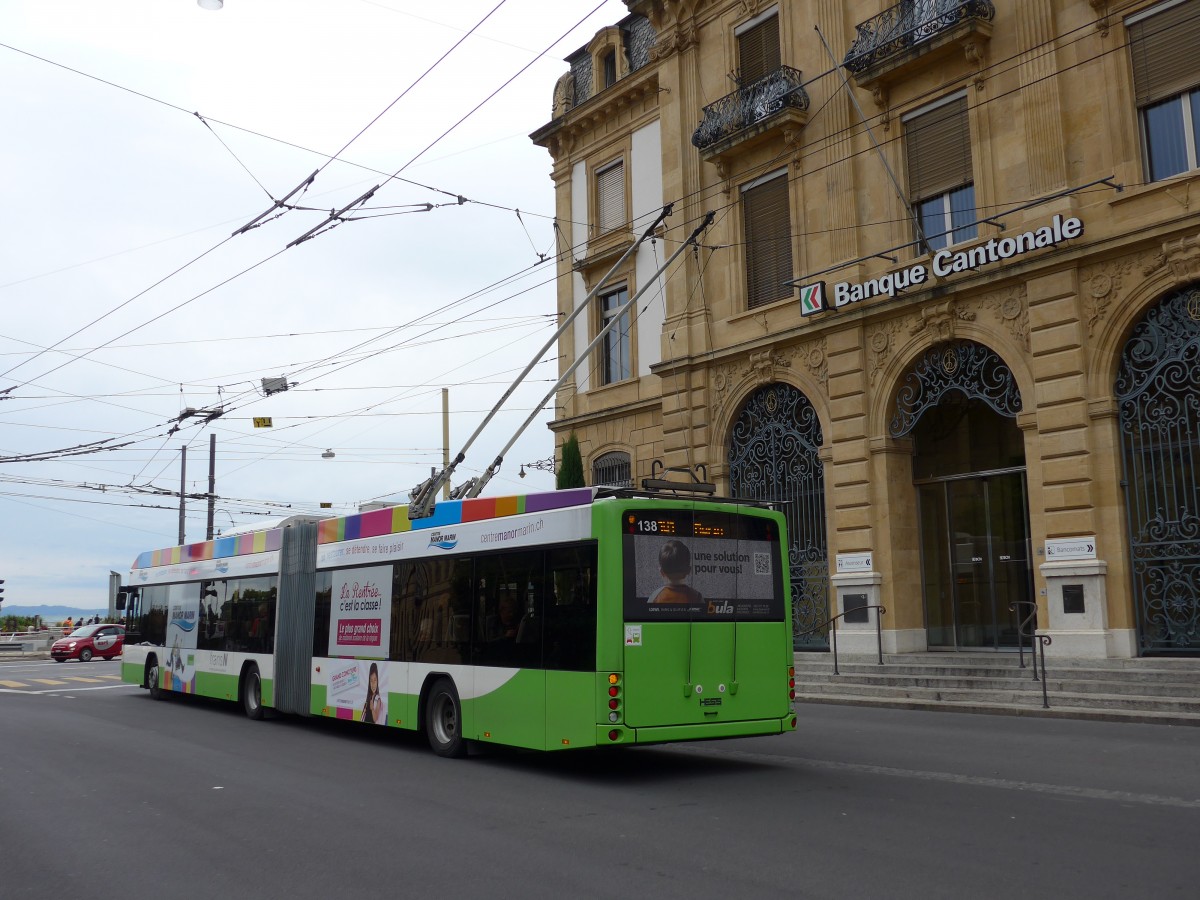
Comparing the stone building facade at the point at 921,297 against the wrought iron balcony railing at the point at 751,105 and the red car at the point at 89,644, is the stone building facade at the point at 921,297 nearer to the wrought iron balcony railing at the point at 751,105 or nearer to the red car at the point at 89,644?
the wrought iron balcony railing at the point at 751,105

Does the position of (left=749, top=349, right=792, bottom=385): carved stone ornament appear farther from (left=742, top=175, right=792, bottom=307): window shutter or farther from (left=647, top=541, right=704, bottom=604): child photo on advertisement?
(left=647, top=541, right=704, bottom=604): child photo on advertisement

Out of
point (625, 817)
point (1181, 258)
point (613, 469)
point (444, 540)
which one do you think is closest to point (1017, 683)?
point (1181, 258)

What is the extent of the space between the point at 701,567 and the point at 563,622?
60.2 inches

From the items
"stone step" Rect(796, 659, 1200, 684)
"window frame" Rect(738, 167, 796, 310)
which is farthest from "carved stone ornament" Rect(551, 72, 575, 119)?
"stone step" Rect(796, 659, 1200, 684)

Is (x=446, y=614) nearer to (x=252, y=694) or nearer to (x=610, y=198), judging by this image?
(x=252, y=694)

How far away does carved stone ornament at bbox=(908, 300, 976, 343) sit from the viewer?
2075cm

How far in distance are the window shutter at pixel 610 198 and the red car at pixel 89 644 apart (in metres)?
25.7

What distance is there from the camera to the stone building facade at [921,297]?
59.2 ft

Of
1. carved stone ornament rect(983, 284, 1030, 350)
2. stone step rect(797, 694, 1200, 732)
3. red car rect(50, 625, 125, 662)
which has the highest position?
carved stone ornament rect(983, 284, 1030, 350)

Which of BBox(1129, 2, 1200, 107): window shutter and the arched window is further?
the arched window

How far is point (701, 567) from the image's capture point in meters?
11.5

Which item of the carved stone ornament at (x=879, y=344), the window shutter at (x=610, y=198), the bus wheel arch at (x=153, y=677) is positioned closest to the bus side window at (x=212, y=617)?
the bus wheel arch at (x=153, y=677)

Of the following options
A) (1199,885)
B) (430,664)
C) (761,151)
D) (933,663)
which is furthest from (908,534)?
(1199,885)

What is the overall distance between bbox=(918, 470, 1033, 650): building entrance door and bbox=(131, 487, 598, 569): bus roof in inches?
445
